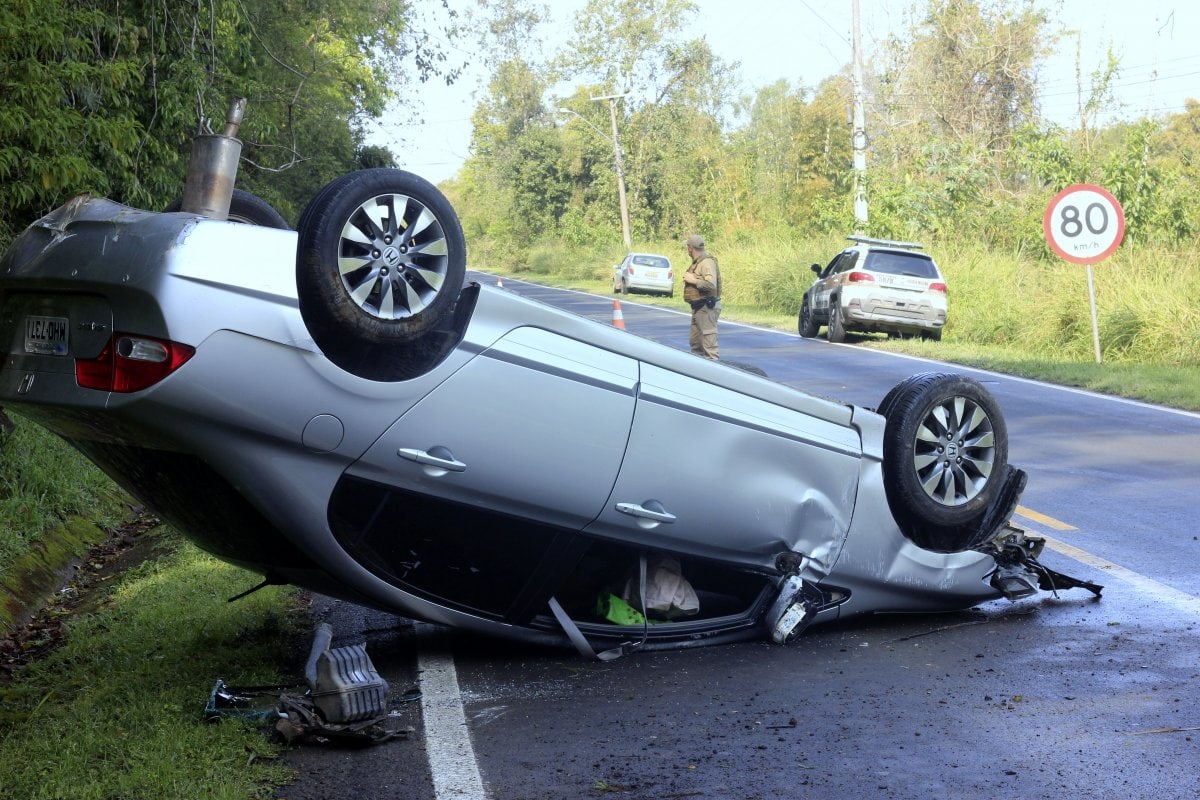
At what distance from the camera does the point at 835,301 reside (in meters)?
25.0

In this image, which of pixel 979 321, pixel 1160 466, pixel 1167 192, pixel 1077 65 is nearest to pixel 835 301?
pixel 979 321

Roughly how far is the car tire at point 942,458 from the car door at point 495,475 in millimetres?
1376

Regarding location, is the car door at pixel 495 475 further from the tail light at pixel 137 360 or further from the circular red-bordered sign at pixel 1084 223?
the circular red-bordered sign at pixel 1084 223

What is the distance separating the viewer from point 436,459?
493 centimetres

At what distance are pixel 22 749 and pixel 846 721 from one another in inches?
110

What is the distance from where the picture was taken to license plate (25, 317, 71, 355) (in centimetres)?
457

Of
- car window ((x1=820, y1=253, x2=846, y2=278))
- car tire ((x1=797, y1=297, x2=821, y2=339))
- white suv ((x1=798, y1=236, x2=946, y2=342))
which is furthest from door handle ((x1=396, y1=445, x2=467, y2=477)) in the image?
car tire ((x1=797, y1=297, x2=821, y2=339))

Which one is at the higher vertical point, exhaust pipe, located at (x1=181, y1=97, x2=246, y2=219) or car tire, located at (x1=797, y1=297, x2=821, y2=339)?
exhaust pipe, located at (x1=181, y1=97, x2=246, y2=219)

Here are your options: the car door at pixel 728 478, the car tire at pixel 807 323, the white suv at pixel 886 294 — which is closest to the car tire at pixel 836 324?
the white suv at pixel 886 294

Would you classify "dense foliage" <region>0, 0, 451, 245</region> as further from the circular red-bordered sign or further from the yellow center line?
the circular red-bordered sign

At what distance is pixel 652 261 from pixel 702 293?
32.1 meters

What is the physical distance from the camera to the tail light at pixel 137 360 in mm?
4410

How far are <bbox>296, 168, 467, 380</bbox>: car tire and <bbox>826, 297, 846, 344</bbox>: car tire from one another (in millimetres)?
20440

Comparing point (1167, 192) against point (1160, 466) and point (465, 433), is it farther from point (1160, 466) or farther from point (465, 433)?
point (465, 433)
